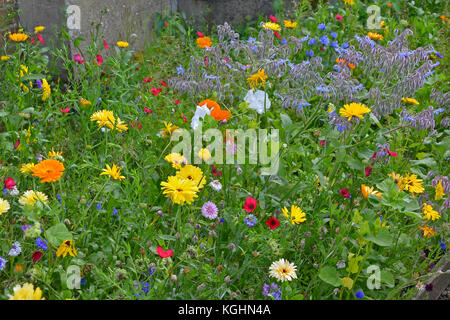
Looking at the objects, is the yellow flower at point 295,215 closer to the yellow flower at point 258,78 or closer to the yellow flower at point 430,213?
the yellow flower at point 430,213

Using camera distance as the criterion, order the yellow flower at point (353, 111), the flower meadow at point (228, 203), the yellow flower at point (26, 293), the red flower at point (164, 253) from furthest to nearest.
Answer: the yellow flower at point (353, 111) < the flower meadow at point (228, 203) < the red flower at point (164, 253) < the yellow flower at point (26, 293)

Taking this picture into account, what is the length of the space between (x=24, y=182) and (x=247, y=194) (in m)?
1.03

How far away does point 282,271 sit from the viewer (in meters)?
1.89

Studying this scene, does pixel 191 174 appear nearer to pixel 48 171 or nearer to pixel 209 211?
pixel 209 211

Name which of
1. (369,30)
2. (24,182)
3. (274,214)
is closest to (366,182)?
(274,214)

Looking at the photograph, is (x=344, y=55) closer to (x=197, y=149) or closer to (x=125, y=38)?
(x=197, y=149)

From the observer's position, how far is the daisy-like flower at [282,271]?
6.13ft

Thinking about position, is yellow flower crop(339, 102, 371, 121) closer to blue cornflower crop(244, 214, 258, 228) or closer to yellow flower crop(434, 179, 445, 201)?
yellow flower crop(434, 179, 445, 201)

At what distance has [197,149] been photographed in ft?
7.46

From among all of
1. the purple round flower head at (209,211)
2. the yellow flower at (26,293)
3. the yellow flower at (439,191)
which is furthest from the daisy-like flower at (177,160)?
the yellow flower at (439,191)

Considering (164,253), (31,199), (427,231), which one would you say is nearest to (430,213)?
(427,231)

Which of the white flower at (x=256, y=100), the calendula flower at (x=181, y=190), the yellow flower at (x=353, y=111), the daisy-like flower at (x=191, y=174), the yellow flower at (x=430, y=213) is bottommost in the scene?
the yellow flower at (x=430, y=213)

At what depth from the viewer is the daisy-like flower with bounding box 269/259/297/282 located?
187 centimetres

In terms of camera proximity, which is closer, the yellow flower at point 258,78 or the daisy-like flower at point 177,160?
the daisy-like flower at point 177,160
